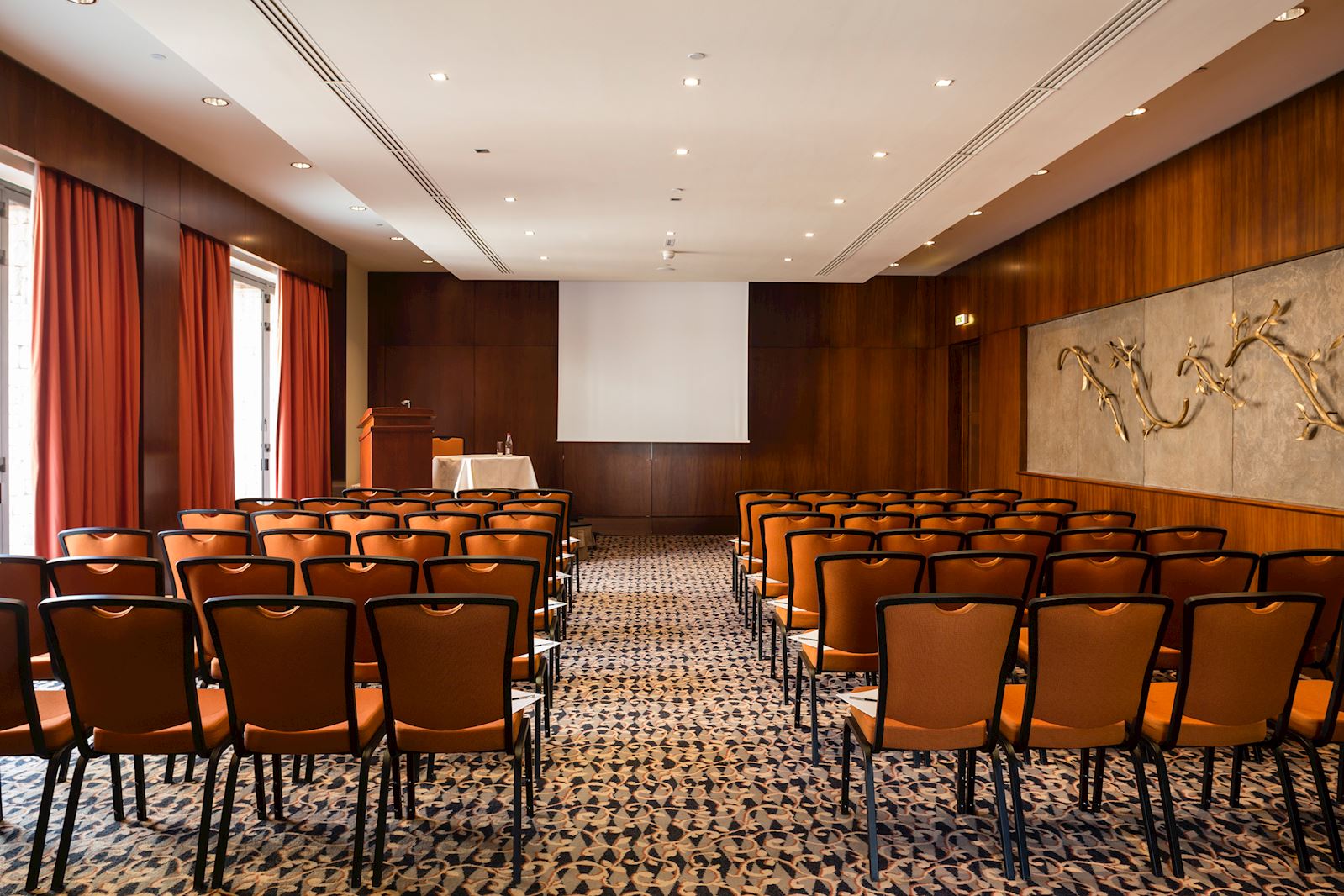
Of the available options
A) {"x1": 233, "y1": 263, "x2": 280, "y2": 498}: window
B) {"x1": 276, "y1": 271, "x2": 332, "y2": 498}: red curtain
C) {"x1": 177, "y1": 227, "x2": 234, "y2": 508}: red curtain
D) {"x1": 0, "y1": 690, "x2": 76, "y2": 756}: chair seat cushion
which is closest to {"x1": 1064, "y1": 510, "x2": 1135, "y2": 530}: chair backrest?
{"x1": 0, "y1": 690, "x2": 76, "y2": 756}: chair seat cushion

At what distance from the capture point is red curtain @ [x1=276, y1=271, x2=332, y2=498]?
1070cm

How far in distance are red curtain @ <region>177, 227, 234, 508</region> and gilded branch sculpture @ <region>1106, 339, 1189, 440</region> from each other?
9.31 m

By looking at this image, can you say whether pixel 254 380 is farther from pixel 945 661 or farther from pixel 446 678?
pixel 945 661

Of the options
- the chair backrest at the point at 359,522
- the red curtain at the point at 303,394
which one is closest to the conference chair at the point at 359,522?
the chair backrest at the point at 359,522

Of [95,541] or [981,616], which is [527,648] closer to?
[981,616]

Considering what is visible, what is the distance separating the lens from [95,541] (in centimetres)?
443

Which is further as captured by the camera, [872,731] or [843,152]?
[843,152]

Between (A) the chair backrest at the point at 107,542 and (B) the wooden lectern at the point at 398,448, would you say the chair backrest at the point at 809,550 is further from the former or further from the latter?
(B) the wooden lectern at the point at 398,448

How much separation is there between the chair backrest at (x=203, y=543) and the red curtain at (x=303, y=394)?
255 inches

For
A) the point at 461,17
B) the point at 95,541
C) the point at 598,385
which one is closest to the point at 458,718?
the point at 95,541

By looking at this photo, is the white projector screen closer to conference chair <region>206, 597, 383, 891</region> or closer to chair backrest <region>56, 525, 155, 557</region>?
chair backrest <region>56, 525, 155, 557</region>

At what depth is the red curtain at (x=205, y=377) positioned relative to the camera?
27.4 feet

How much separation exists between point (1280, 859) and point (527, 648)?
288cm

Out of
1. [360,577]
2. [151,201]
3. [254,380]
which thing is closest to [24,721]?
[360,577]
